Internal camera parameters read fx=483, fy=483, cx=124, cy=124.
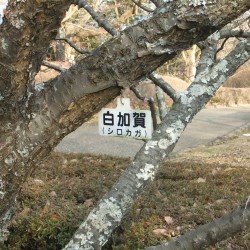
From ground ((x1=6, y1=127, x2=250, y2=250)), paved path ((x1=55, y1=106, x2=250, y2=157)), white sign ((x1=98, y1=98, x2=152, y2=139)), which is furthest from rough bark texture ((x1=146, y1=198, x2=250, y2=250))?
paved path ((x1=55, y1=106, x2=250, y2=157))

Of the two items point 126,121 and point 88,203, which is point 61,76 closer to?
point 88,203

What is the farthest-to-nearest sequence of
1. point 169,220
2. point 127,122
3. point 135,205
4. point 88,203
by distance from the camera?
1. point 127,122
2. point 88,203
3. point 135,205
4. point 169,220

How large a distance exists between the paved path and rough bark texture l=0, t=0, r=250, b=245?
6257mm

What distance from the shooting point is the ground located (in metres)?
2.78

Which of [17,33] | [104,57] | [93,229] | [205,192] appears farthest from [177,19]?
[205,192]

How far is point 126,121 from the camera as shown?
12.2 ft

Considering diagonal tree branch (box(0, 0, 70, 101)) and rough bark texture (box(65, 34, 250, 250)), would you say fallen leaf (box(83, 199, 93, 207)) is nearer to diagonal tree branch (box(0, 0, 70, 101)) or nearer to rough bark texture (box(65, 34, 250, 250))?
rough bark texture (box(65, 34, 250, 250))

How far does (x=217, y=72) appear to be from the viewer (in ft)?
7.46

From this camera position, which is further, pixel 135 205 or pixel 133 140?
pixel 133 140

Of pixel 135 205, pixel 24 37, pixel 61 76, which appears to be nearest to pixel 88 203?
pixel 135 205

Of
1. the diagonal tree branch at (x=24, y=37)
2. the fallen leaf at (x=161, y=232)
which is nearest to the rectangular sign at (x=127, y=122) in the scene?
the fallen leaf at (x=161, y=232)

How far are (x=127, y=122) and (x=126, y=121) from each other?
1cm

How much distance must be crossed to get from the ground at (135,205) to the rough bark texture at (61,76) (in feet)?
4.11

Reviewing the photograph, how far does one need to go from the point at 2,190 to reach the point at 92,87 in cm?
46
